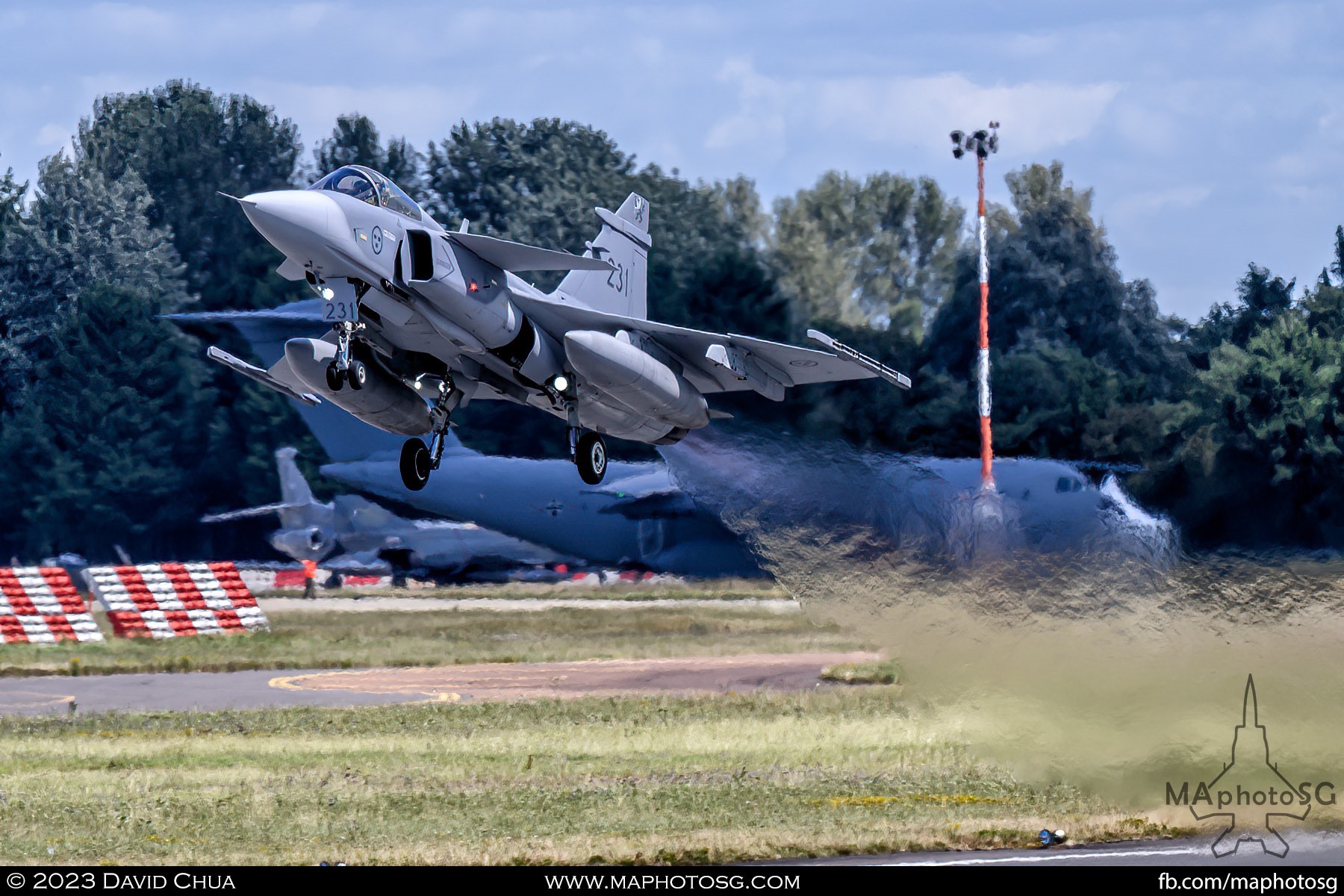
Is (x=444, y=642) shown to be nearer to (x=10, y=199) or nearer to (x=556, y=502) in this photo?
(x=556, y=502)

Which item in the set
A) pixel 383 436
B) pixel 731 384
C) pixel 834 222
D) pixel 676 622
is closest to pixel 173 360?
pixel 383 436

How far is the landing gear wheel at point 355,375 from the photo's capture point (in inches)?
737

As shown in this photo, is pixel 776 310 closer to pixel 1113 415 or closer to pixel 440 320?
pixel 1113 415

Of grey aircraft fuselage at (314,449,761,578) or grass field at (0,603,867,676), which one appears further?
grey aircraft fuselage at (314,449,761,578)

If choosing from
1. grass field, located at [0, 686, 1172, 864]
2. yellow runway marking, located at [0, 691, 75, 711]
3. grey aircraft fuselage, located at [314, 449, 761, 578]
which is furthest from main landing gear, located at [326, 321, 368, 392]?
grey aircraft fuselage, located at [314, 449, 761, 578]

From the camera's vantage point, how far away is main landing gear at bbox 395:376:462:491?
20250 millimetres

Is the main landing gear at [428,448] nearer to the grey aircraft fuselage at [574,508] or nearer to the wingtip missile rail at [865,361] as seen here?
the wingtip missile rail at [865,361]

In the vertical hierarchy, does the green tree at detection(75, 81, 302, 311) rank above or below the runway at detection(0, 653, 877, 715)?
above

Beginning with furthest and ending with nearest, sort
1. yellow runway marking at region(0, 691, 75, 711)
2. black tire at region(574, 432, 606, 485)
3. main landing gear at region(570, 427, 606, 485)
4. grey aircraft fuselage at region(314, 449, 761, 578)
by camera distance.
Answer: grey aircraft fuselage at region(314, 449, 761, 578)
yellow runway marking at region(0, 691, 75, 711)
black tire at region(574, 432, 606, 485)
main landing gear at region(570, 427, 606, 485)

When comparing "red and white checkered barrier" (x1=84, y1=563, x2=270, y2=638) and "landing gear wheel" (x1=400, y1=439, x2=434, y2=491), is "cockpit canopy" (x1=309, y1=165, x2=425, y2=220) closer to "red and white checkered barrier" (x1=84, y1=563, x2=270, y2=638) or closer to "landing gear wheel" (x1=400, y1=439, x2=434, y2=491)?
"landing gear wheel" (x1=400, y1=439, x2=434, y2=491)

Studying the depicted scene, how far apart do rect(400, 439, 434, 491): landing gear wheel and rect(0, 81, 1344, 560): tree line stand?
611 inches

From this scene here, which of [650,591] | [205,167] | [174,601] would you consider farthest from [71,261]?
[650,591]

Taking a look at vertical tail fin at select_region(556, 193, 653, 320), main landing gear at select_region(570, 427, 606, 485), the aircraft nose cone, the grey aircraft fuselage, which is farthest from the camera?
the grey aircraft fuselage
